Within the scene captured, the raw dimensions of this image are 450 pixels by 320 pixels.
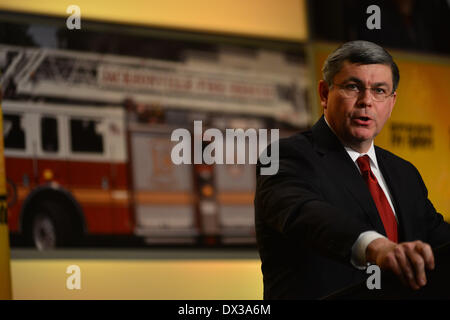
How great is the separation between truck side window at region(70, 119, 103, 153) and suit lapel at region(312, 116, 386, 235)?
3525mm

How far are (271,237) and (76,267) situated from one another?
3.64m

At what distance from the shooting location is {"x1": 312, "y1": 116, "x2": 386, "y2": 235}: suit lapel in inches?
74.9

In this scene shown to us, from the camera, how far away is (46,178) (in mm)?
5344

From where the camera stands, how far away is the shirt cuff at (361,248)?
1549 millimetres

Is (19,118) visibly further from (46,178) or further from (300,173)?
(300,173)

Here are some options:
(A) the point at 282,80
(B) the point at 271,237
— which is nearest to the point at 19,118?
(A) the point at 282,80

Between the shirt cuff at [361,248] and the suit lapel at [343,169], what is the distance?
29 cm

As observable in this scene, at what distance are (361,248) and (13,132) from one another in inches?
161

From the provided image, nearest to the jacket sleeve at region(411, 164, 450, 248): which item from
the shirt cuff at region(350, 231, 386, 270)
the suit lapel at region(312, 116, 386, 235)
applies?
the suit lapel at region(312, 116, 386, 235)

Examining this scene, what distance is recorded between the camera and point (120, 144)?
5.62 m

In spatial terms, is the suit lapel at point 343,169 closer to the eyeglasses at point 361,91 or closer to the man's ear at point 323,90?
the man's ear at point 323,90

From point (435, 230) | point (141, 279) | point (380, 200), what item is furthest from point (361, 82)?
point (141, 279)
